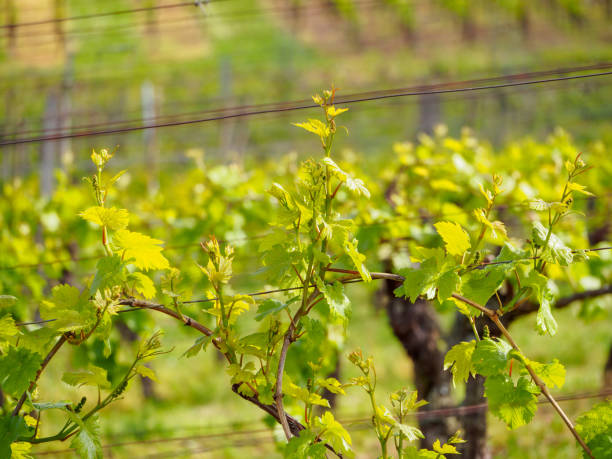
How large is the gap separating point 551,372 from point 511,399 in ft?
0.37

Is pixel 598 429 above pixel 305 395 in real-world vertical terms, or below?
→ below

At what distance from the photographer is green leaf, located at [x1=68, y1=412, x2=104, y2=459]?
132cm

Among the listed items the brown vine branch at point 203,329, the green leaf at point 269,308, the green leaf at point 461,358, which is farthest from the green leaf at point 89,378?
the green leaf at point 461,358

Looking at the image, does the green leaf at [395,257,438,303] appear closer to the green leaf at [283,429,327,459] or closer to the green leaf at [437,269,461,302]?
the green leaf at [437,269,461,302]

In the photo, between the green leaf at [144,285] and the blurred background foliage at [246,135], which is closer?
the green leaf at [144,285]

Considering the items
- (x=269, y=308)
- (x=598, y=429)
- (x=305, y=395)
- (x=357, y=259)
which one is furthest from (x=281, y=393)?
(x=598, y=429)

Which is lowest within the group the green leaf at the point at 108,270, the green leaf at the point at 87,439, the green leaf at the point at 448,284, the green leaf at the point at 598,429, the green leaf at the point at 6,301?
the green leaf at the point at 598,429

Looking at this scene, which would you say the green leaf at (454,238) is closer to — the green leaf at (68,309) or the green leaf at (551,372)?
the green leaf at (551,372)

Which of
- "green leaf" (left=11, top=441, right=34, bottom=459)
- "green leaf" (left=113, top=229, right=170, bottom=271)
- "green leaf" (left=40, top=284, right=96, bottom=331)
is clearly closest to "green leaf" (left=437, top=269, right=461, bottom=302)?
"green leaf" (left=113, top=229, right=170, bottom=271)

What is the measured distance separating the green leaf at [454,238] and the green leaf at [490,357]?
0.20 metres

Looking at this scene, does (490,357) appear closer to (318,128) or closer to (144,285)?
(318,128)

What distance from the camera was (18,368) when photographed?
4.38 feet

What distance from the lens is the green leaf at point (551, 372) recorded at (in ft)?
4.42

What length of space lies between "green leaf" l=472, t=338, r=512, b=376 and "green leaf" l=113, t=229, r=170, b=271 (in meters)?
0.68
